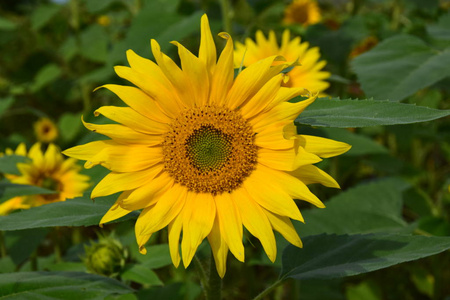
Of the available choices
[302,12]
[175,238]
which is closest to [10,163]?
[175,238]

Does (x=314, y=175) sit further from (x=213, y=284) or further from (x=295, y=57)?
(x=295, y=57)

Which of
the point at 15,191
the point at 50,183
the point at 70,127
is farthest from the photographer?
the point at 70,127

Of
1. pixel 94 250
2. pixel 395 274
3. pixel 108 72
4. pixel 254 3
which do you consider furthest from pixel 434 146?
pixel 94 250

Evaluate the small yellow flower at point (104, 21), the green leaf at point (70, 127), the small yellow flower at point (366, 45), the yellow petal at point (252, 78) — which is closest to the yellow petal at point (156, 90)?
the yellow petal at point (252, 78)

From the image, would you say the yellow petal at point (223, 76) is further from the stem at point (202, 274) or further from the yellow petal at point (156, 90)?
the stem at point (202, 274)

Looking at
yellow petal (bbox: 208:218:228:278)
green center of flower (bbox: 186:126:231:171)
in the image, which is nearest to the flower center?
green center of flower (bbox: 186:126:231:171)

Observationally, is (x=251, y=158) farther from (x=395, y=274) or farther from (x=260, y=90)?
(x=395, y=274)
